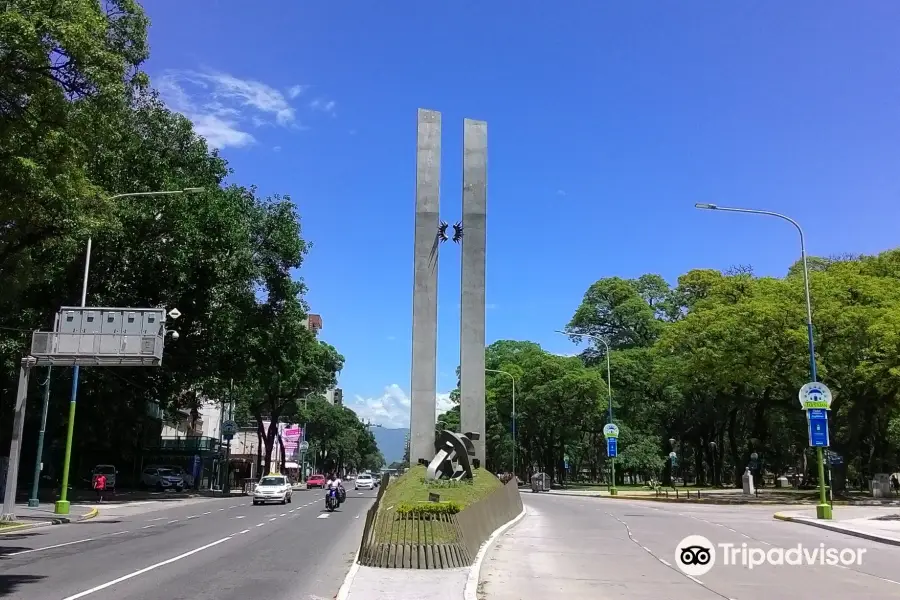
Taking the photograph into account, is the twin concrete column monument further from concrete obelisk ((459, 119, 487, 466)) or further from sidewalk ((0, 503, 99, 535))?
sidewalk ((0, 503, 99, 535))

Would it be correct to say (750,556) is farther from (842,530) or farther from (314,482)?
(314,482)

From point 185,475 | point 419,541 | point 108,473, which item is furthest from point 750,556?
point 185,475

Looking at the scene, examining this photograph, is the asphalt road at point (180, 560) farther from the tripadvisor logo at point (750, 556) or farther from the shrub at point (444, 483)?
the tripadvisor logo at point (750, 556)

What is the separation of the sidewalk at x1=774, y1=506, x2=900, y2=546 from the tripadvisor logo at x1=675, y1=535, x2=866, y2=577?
2.42 meters

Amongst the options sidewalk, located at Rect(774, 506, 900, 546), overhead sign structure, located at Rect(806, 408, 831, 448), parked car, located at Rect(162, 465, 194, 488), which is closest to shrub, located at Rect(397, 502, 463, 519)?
sidewalk, located at Rect(774, 506, 900, 546)

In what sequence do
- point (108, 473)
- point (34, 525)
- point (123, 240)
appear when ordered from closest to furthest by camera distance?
point (34, 525) → point (123, 240) → point (108, 473)

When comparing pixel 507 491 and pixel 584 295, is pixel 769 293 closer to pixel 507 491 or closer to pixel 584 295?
pixel 507 491

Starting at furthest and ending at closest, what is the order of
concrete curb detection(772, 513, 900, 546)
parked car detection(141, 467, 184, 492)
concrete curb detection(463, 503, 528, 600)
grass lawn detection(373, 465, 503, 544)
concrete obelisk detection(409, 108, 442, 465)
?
parked car detection(141, 467, 184, 492) < concrete obelisk detection(409, 108, 442, 465) < concrete curb detection(772, 513, 900, 546) < grass lawn detection(373, 465, 503, 544) < concrete curb detection(463, 503, 528, 600)

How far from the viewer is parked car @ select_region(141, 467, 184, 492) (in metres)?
54.6

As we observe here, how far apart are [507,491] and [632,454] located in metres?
36.8

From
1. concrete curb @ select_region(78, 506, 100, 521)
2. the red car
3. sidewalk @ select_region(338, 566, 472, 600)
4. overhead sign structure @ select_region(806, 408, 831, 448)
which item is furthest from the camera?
the red car

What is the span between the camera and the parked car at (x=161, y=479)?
179 ft

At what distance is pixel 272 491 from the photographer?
38.2 metres

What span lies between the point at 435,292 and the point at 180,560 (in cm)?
2326
